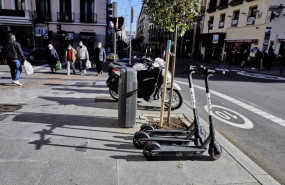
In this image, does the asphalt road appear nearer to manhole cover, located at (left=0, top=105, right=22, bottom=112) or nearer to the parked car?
manhole cover, located at (left=0, top=105, right=22, bottom=112)

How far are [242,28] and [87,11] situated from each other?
19.5 meters

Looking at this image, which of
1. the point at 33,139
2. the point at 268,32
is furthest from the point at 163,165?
the point at 268,32

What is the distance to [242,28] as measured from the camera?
22859mm

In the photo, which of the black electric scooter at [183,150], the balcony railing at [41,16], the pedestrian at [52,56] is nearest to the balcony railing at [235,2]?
the pedestrian at [52,56]

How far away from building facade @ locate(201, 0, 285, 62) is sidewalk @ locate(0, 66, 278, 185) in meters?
19.8

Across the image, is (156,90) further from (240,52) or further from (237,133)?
(240,52)

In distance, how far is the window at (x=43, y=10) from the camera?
84.9 feet

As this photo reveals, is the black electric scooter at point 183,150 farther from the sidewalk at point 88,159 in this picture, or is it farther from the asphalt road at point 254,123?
the asphalt road at point 254,123

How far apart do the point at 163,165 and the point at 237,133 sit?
2.36 metres

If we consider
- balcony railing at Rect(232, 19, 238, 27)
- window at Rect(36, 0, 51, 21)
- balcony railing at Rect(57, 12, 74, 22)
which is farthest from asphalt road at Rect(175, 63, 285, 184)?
window at Rect(36, 0, 51, 21)

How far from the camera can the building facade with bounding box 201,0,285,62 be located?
19.4 meters

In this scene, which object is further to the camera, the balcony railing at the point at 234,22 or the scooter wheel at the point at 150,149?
the balcony railing at the point at 234,22

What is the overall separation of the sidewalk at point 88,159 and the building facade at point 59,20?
77.0 ft

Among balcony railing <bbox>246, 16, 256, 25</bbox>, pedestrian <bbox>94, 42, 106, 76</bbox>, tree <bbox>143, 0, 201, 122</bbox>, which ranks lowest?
pedestrian <bbox>94, 42, 106, 76</bbox>
